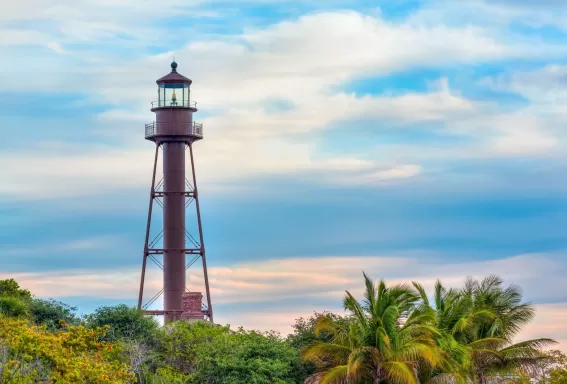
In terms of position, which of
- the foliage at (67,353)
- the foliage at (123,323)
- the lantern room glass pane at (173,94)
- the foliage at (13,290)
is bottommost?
the foliage at (67,353)

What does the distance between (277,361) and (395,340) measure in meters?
8.41

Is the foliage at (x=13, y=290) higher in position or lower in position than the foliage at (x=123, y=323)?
higher

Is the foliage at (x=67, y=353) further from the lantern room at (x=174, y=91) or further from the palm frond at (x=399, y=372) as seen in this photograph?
the lantern room at (x=174, y=91)

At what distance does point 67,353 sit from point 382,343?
12801 millimetres

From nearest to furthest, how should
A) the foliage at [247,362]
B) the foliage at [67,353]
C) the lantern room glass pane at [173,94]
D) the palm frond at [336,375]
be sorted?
the foliage at [67,353] → the palm frond at [336,375] → the foliage at [247,362] → the lantern room glass pane at [173,94]

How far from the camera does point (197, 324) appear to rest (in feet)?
230

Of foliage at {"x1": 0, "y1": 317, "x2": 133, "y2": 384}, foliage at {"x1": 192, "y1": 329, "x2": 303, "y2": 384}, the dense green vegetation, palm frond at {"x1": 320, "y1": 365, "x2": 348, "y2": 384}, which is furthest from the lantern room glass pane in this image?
palm frond at {"x1": 320, "y1": 365, "x2": 348, "y2": 384}

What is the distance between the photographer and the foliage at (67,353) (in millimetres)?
48500

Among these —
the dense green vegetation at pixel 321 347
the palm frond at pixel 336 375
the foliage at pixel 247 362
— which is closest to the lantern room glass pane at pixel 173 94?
the dense green vegetation at pixel 321 347

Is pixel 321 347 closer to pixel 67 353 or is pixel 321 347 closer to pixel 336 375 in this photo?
pixel 336 375

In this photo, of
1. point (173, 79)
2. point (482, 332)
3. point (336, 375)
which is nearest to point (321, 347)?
point (336, 375)

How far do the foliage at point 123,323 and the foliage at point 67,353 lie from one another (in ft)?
35.0

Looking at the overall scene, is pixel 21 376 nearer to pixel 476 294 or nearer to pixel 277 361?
pixel 277 361

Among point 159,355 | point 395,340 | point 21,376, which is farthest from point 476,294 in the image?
point 21,376
